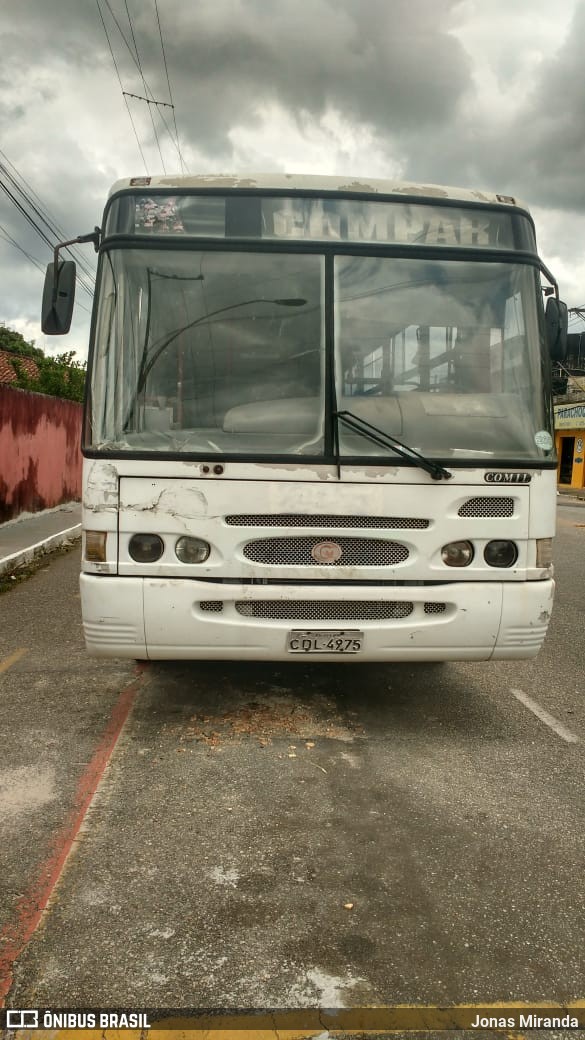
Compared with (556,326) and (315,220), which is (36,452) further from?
(556,326)

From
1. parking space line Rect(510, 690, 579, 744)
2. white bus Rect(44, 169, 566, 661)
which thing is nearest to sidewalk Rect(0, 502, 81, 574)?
white bus Rect(44, 169, 566, 661)

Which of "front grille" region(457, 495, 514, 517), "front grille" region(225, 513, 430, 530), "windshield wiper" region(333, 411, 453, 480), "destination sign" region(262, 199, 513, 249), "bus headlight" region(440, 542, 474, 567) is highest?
"destination sign" region(262, 199, 513, 249)

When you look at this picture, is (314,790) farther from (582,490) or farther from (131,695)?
(582,490)

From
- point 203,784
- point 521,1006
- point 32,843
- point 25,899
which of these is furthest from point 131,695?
point 521,1006

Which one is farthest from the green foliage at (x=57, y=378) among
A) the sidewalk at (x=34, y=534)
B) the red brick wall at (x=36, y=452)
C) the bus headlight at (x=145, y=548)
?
the bus headlight at (x=145, y=548)

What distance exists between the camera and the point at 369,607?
447 cm

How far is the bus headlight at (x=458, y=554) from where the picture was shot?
4.49 m

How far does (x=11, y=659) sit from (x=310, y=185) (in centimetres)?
401

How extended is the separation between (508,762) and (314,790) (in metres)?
1.12

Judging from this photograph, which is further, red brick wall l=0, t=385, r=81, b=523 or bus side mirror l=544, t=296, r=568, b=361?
red brick wall l=0, t=385, r=81, b=523

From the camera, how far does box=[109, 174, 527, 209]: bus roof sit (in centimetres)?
457

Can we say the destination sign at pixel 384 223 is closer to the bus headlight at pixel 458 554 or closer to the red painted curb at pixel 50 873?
the bus headlight at pixel 458 554

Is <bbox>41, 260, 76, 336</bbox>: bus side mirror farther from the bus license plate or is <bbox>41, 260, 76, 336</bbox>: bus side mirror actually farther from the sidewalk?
the sidewalk

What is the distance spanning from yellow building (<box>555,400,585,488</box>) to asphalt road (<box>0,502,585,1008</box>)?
122 ft
